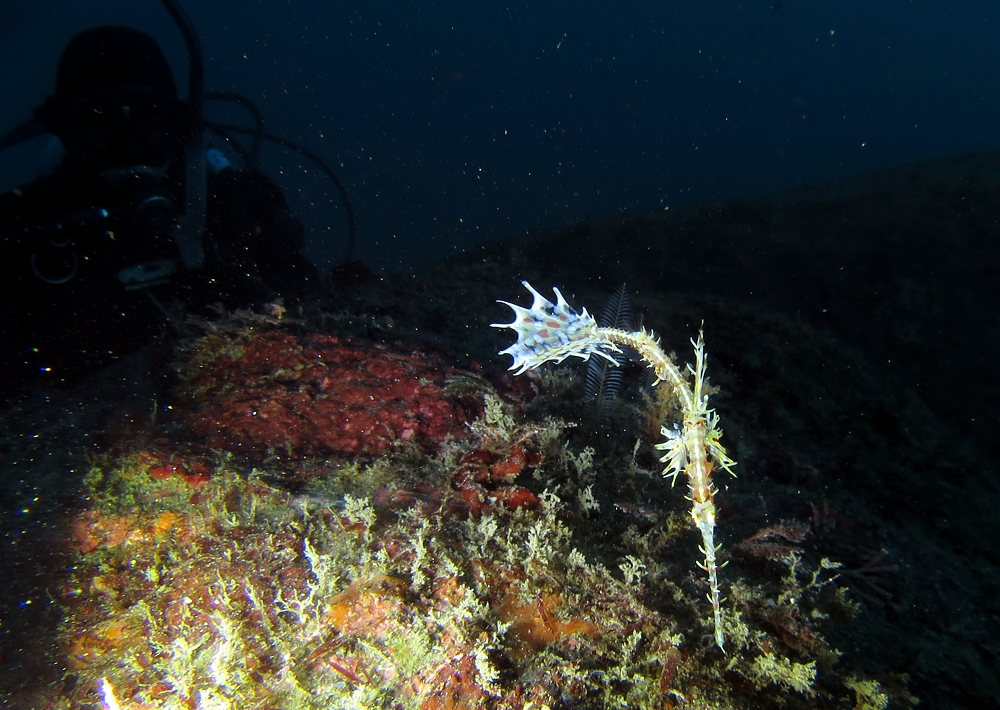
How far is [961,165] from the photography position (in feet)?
34.0

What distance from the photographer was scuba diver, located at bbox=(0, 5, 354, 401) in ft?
15.1

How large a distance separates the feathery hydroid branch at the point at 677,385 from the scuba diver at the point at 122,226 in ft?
13.3

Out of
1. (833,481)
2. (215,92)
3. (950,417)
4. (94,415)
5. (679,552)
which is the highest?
Answer: (215,92)

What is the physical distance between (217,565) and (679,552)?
2206 mm

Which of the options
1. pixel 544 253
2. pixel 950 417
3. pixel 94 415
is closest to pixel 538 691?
pixel 94 415

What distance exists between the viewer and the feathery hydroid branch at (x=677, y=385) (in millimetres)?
1771

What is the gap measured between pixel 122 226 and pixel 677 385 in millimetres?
6092

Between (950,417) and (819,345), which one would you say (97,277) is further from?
(950,417)

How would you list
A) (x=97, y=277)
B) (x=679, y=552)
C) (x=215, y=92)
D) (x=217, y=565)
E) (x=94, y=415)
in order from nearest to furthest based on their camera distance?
(x=217, y=565)
(x=679, y=552)
(x=94, y=415)
(x=97, y=277)
(x=215, y=92)

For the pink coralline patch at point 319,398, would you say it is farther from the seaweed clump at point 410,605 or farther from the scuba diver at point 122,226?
the scuba diver at point 122,226

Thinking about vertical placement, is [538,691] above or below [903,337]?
below

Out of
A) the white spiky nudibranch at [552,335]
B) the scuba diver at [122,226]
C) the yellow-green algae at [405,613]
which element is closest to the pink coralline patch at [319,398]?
the yellow-green algae at [405,613]

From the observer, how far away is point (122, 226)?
509cm

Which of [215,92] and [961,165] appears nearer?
[215,92]
